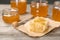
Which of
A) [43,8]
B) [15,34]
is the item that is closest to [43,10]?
[43,8]

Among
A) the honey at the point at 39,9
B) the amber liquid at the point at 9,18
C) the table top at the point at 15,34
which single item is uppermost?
the honey at the point at 39,9

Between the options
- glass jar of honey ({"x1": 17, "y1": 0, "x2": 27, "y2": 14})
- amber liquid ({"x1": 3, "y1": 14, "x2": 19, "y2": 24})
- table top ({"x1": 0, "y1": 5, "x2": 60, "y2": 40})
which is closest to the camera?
table top ({"x1": 0, "y1": 5, "x2": 60, "y2": 40})

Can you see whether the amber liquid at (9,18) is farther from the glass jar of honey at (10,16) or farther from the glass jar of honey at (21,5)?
the glass jar of honey at (21,5)

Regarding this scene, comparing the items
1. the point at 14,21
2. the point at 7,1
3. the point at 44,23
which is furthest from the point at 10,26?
the point at 7,1

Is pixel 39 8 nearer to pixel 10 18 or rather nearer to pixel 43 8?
pixel 43 8

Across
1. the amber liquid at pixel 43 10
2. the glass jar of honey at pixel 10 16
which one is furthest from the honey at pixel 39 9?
the glass jar of honey at pixel 10 16

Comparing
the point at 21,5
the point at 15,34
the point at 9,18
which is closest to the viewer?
the point at 15,34

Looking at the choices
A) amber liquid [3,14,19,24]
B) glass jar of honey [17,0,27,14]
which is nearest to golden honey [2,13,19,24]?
amber liquid [3,14,19,24]

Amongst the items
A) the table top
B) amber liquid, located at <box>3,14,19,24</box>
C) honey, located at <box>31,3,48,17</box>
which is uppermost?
honey, located at <box>31,3,48,17</box>

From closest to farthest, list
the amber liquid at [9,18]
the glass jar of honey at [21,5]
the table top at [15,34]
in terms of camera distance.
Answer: the table top at [15,34]
the amber liquid at [9,18]
the glass jar of honey at [21,5]

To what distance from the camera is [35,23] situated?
2.71 feet

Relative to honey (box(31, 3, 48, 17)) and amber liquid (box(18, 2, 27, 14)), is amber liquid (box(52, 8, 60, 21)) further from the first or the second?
amber liquid (box(18, 2, 27, 14))

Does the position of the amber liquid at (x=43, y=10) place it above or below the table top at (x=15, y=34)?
above

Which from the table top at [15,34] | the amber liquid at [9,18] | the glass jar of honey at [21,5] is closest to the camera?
the table top at [15,34]
